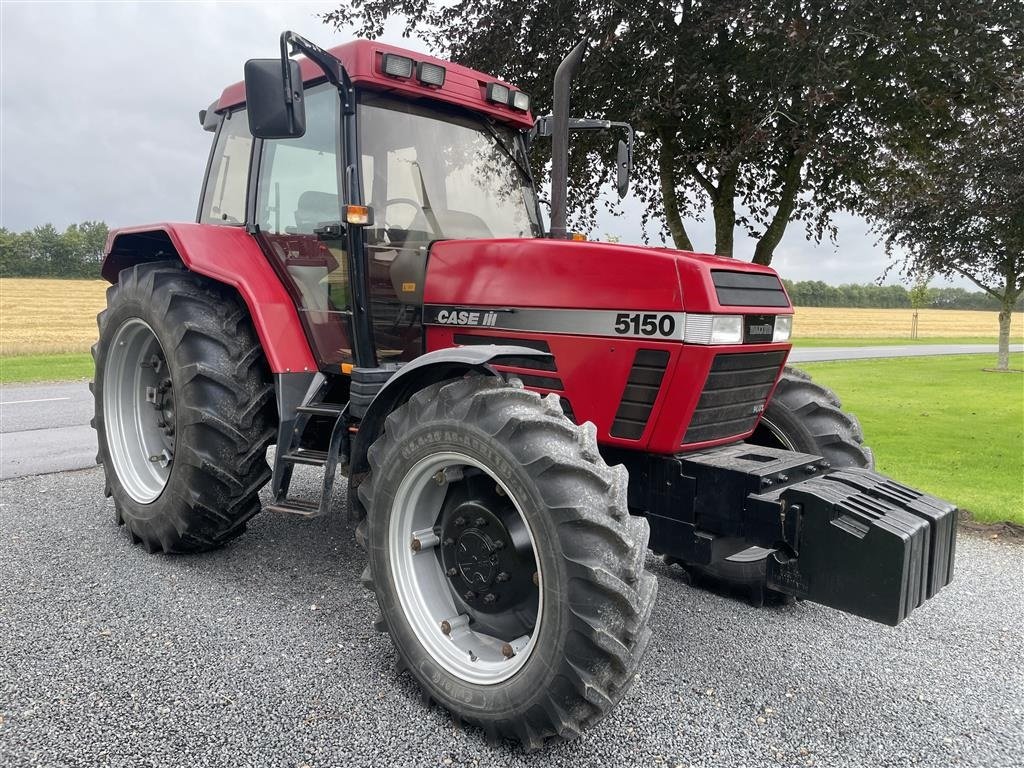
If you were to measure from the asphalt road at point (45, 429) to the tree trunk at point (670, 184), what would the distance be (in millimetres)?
5667

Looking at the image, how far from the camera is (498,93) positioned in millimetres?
3832

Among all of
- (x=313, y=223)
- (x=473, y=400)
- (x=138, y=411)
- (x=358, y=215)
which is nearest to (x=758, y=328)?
(x=473, y=400)

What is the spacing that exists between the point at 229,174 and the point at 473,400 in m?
2.80

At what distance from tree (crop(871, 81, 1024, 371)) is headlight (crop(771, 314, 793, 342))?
12.6 feet

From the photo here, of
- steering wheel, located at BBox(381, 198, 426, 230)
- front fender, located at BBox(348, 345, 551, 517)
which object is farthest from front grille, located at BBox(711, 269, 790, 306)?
steering wheel, located at BBox(381, 198, 426, 230)

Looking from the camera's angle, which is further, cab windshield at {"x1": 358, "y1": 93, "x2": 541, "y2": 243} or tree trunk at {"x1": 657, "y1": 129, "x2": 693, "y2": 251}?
tree trunk at {"x1": 657, "y1": 129, "x2": 693, "y2": 251}

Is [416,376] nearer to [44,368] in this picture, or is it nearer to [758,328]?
[758,328]

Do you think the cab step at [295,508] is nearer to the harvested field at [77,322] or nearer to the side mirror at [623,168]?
the side mirror at [623,168]

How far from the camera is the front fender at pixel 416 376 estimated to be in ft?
8.87

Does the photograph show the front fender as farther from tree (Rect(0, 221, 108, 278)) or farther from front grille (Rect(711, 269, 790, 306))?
tree (Rect(0, 221, 108, 278))

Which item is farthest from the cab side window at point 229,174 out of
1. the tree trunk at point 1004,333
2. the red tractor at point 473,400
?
the tree trunk at point 1004,333

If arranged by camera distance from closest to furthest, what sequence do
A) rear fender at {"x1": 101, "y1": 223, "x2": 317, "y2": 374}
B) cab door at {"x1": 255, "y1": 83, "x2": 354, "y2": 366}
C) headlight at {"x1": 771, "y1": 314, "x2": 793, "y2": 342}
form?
headlight at {"x1": 771, "y1": 314, "x2": 793, "y2": 342} < cab door at {"x1": 255, "y1": 83, "x2": 354, "y2": 366} < rear fender at {"x1": 101, "y1": 223, "x2": 317, "y2": 374}

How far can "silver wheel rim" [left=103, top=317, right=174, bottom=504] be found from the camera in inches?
171

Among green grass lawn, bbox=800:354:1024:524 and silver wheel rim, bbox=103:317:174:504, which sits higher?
silver wheel rim, bbox=103:317:174:504
